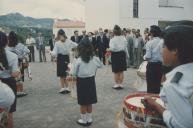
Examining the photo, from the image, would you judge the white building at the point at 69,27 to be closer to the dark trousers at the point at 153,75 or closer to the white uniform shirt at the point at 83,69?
the dark trousers at the point at 153,75

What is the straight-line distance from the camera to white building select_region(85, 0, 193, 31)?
88.2ft

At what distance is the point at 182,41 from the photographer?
7.40 feet

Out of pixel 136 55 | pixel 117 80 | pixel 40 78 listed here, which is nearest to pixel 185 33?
pixel 117 80

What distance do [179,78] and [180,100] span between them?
0.14 meters

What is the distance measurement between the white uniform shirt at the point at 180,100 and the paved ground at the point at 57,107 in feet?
15.3

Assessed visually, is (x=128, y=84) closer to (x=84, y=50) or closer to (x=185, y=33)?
(x=84, y=50)

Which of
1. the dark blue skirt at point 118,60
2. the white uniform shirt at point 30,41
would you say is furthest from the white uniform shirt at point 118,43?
the white uniform shirt at point 30,41

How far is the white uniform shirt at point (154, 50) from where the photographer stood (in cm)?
790

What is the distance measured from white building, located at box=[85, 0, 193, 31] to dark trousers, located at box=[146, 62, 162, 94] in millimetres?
18376

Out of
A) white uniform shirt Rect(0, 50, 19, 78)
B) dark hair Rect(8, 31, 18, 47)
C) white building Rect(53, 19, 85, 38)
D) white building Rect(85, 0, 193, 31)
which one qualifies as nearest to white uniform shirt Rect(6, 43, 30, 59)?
dark hair Rect(8, 31, 18, 47)

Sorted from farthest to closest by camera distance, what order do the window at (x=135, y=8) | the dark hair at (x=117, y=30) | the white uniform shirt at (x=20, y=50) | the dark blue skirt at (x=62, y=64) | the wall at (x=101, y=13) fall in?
the window at (x=135, y=8)
the wall at (x=101, y=13)
the dark hair at (x=117, y=30)
the dark blue skirt at (x=62, y=64)
the white uniform shirt at (x=20, y=50)

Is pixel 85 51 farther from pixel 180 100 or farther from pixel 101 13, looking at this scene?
pixel 101 13

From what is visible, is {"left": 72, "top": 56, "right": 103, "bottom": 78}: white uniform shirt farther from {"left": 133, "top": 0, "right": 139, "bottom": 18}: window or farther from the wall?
{"left": 133, "top": 0, "right": 139, "bottom": 18}: window

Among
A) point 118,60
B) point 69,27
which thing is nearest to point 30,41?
point 118,60
